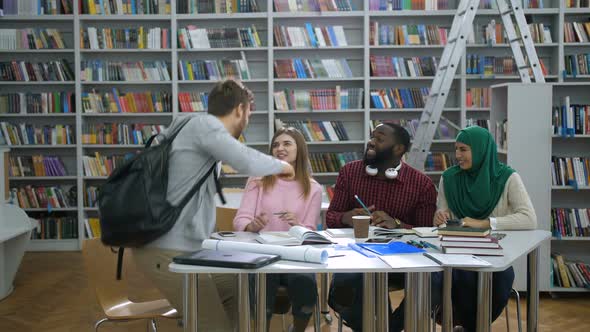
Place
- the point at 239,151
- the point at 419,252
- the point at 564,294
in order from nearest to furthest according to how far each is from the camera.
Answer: the point at 239,151
the point at 419,252
the point at 564,294

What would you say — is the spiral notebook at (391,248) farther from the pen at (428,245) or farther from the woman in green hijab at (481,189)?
the woman in green hijab at (481,189)

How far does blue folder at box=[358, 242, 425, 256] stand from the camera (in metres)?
2.52

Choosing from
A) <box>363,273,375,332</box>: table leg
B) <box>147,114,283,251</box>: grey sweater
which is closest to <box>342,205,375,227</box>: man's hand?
<box>363,273,375,332</box>: table leg

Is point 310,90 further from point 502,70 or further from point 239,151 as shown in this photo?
point 239,151

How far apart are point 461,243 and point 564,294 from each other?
8.63ft

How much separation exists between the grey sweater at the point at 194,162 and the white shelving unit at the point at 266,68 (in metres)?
4.33

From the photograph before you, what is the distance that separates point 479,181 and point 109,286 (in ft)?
5.87

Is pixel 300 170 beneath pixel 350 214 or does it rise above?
above

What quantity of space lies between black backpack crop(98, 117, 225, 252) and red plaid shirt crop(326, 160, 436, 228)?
1.27 m

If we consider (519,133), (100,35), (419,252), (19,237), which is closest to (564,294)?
(519,133)

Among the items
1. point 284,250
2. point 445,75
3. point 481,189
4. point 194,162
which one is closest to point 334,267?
point 284,250

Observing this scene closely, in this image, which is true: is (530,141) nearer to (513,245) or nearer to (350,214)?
(350,214)

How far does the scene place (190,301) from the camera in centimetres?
227

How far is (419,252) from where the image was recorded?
2529mm
